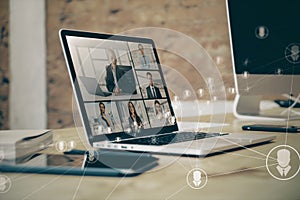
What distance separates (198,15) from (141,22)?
0.28 meters

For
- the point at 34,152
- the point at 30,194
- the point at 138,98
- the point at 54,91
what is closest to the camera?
the point at 30,194

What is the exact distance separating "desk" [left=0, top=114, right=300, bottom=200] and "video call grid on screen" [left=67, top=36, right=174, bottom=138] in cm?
15

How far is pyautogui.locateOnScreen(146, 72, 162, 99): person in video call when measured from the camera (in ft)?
2.35

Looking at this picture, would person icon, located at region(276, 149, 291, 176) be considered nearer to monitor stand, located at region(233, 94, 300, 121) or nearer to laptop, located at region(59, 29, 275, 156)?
laptop, located at region(59, 29, 275, 156)

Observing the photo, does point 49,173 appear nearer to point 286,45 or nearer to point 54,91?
point 286,45

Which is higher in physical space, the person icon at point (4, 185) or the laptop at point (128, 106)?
the laptop at point (128, 106)

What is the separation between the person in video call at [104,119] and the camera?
1.96 feet

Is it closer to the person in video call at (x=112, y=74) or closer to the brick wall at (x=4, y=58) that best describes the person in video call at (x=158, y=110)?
the person in video call at (x=112, y=74)

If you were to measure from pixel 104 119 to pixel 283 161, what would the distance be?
0.26 metres

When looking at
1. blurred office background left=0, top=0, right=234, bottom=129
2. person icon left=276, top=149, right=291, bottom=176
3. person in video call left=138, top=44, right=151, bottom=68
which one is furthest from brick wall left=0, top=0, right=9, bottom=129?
person icon left=276, top=149, right=291, bottom=176

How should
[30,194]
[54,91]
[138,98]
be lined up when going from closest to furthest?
[30,194], [138,98], [54,91]

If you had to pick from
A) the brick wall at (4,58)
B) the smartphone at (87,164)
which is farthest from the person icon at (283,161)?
the brick wall at (4,58)

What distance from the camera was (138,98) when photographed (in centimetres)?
68

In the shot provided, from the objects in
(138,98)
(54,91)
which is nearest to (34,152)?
(138,98)
